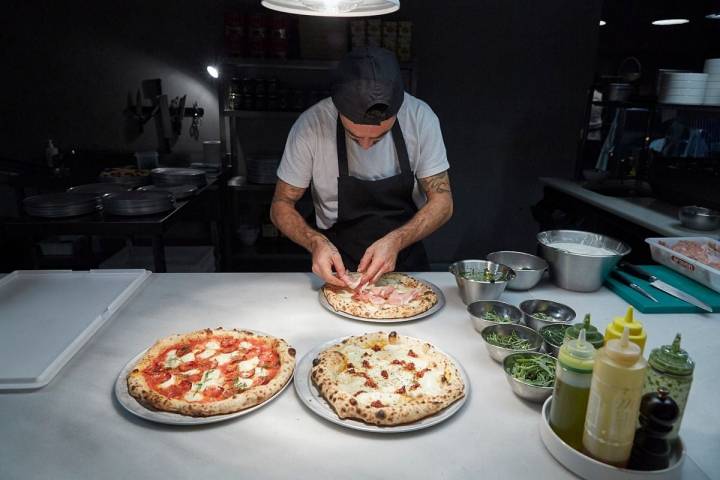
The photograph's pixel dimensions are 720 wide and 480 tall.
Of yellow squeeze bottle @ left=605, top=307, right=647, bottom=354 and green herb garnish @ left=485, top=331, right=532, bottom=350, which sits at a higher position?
yellow squeeze bottle @ left=605, top=307, right=647, bottom=354

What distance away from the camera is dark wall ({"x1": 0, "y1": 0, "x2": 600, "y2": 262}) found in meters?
4.55

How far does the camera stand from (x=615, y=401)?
0.99m

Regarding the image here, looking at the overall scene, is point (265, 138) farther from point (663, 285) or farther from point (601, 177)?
point (663, 285)

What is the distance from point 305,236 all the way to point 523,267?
0.92 m

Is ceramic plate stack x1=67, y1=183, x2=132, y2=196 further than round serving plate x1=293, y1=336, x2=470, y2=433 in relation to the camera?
Yes

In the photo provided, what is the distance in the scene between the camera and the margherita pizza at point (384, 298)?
1.77m

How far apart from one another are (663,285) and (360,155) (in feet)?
4.60

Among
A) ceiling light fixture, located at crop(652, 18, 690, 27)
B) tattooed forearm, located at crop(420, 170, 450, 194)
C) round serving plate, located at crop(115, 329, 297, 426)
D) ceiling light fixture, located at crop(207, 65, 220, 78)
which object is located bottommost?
round serving plate, located at crop(115, 329, 297, 426)

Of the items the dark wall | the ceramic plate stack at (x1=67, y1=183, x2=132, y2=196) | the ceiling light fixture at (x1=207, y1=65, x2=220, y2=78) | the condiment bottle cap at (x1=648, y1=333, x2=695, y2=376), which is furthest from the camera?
the dark wall

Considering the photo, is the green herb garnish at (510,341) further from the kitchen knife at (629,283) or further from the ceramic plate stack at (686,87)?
the ceramic plate stack at (686,87)

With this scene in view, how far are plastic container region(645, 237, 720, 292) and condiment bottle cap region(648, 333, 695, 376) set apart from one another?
39.1 inches

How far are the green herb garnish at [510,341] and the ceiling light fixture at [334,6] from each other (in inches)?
41.3

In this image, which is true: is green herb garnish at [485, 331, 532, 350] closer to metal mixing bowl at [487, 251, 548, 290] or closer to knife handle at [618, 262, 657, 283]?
metal mixing bowl at [487, 251, 548, 290]

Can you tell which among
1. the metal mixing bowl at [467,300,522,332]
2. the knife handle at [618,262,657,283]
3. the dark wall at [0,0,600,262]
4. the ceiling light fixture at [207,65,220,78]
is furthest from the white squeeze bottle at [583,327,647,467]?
the dark wall at [0,0,600,262]
